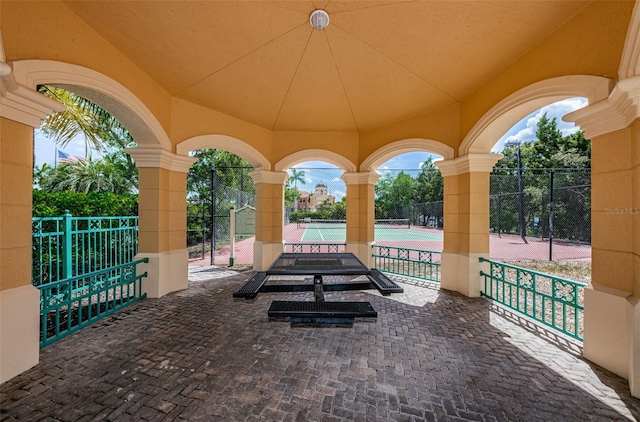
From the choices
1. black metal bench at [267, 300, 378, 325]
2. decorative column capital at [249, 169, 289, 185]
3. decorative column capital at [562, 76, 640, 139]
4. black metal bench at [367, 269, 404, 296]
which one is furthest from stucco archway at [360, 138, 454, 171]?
black metal bench at [267, 300, 378, 325]

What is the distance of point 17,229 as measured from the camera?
2756 mm

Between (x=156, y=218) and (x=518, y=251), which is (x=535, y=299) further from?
(x=518, y=251)

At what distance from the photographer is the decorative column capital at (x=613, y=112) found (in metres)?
2.37

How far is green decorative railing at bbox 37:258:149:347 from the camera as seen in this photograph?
126 inches

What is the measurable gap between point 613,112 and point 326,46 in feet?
12.5

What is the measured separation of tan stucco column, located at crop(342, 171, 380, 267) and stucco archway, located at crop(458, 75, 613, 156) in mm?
2506

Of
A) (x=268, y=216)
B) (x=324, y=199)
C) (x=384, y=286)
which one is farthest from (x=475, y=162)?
(x=324, y=199)

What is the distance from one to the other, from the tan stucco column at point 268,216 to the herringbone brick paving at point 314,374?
3.08 m

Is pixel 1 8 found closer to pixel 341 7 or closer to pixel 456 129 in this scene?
pixel 341 7

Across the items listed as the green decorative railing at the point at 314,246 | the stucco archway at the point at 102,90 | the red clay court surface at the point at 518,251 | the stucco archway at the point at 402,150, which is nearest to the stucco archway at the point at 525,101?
the stucco archway at the point at 402,150

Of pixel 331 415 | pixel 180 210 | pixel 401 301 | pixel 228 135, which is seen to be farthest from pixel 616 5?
pixel 180 210

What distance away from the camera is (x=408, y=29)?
137 inches

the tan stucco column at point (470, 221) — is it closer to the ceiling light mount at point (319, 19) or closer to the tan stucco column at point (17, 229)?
the ceiling light mount at point (319, 19)

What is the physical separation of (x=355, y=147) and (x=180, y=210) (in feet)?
16.5
